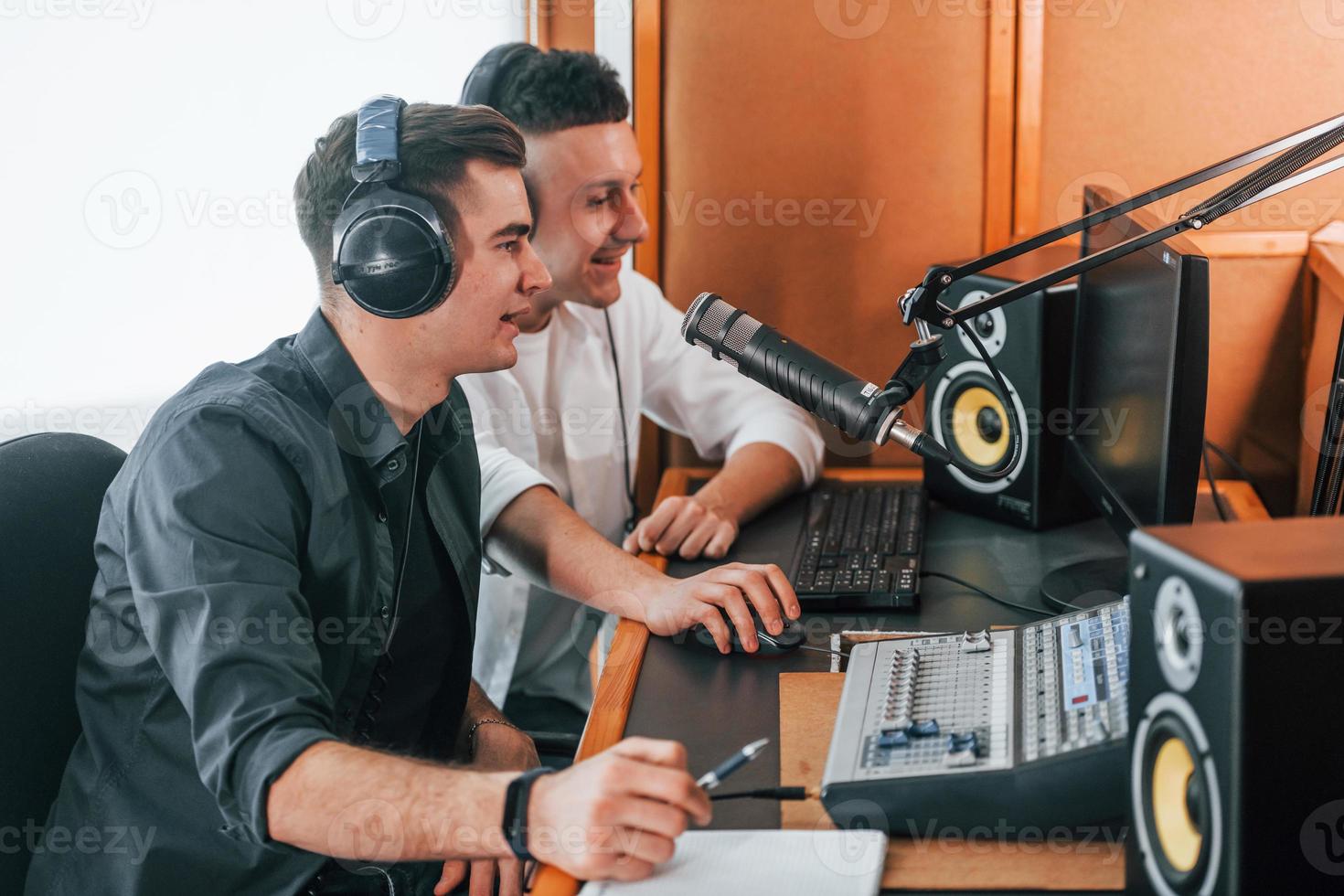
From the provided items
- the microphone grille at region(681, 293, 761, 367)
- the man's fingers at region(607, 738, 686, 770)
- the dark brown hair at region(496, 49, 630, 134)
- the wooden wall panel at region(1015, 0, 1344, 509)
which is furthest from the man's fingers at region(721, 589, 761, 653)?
the wooden wall panel at region(1015, 0, 1344, 509)

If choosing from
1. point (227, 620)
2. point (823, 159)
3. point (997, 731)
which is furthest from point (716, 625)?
point (823, 159)

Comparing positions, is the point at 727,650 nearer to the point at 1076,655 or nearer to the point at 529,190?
the point at 1076,655

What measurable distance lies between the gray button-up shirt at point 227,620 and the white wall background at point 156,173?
749mm

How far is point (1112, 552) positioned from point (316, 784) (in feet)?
3.43

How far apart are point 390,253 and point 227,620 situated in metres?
0.39

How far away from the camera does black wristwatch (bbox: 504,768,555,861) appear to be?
2.84ft

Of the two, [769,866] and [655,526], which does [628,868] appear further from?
[655,526]

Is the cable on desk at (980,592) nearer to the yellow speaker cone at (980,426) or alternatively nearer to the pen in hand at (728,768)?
the yellow speaker cone at (980,426)

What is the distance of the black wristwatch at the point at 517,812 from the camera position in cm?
87

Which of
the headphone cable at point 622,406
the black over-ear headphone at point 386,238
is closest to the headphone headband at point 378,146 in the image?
the black over-ear headphone at point 386,238

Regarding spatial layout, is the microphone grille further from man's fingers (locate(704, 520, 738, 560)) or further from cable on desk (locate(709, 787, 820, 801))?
cable on desk (locate(709, 787, 820, 801))

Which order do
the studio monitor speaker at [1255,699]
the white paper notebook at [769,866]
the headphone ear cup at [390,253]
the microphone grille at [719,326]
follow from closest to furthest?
the studio monitor speaker at [1255,699], the white paper notebook at [769,866], the headphone ear cup at [390,253], the microphone grille at [719,326]

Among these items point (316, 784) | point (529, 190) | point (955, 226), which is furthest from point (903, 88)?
point (316, 784)

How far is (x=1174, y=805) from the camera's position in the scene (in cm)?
76
